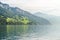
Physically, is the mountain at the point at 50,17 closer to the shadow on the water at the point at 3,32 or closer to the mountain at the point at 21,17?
the mountain at the point at 21,17

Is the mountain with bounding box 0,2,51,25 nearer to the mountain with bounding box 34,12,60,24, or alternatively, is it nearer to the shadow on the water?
the mountain with bounding box 34,12,60,24

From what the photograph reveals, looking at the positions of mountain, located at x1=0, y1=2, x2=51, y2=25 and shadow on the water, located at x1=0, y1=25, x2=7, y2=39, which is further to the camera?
mountain, located at x1=0, y1=2, x2=51, y2=25

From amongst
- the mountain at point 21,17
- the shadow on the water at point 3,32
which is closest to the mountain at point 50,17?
the mountain at point 21,17

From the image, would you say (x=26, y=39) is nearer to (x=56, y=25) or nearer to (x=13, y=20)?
(x=56, y=25)

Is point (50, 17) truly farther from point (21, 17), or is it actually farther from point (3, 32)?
point (3, 32)

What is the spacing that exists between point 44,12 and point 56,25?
866mm

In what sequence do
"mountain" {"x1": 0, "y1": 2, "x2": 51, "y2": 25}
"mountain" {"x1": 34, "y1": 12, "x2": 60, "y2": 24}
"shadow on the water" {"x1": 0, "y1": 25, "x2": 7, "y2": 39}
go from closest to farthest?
"shadow on the water" {"x1": 0, "y1": 25, "x2": 7, "y2": 39}, "mountain" {"x1": 34, "y1": 12, "x2": 60, "y2": 24}, "mountain" {"x1": 0, "y1": 2, "x2": 51, "y2": 25}

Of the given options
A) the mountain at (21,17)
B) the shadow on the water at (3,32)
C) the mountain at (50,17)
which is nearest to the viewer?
the shadow on the water at (3,32)

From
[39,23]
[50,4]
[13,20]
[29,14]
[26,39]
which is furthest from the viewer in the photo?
[13,20]

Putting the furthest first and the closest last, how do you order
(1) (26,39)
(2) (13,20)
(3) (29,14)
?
1. (2) (13,20)
2. (3) (29,14)
3. (1) (26,39)

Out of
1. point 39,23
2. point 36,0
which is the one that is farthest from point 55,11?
point 39,23

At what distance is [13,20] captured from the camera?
12.4m

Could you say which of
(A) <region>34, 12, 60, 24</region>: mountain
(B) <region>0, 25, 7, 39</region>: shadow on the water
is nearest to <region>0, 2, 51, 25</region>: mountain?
(A) <region>34, 12, 60, 24</region>: mountain

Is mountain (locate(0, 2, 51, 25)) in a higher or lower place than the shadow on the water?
higher
